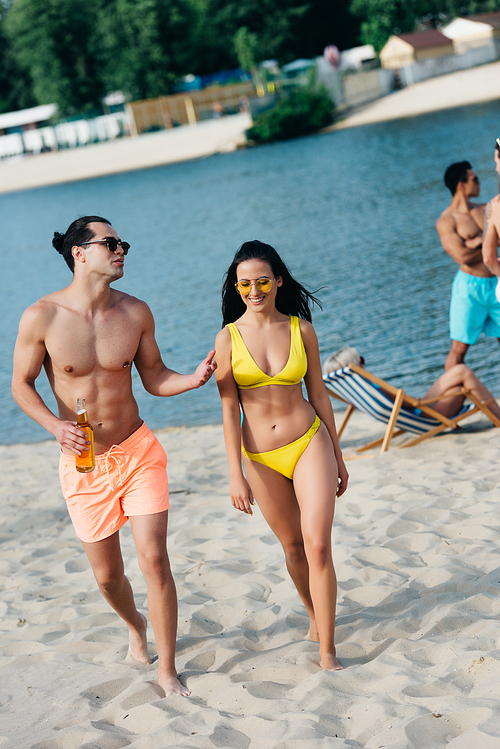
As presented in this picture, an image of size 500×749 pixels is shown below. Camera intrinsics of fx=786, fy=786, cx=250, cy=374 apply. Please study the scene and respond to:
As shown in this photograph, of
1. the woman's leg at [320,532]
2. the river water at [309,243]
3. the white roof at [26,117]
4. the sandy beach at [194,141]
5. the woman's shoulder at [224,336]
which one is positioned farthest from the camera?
the white roof at [26,117]

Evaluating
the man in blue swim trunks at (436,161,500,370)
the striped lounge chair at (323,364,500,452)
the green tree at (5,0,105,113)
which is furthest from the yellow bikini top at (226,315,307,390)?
the green tree at (5,0,105,113)

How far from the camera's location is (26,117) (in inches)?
3091

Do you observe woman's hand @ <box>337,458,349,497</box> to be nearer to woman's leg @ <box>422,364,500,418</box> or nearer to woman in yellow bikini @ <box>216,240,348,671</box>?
woman in yellow bikini @ <box>216,240,348,671</box>

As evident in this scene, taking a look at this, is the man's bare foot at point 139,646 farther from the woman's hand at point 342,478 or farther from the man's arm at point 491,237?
the man's arm at point 491,237

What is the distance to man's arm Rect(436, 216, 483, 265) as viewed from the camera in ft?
22.2

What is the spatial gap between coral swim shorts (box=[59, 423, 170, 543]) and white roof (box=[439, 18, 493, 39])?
202ft

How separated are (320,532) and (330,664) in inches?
23.4

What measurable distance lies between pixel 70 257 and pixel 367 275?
11.0 meters

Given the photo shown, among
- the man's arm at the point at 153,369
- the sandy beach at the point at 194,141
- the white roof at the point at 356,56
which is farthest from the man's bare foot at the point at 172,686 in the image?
the white roof at the point at 356,56

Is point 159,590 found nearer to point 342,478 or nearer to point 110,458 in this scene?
point 110,458

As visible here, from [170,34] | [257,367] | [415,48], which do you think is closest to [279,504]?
[257,367]

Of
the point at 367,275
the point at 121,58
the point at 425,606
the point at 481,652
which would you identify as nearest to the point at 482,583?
the point at 425,606

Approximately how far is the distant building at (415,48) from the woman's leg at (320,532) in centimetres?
5802

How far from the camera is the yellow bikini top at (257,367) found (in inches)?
140
